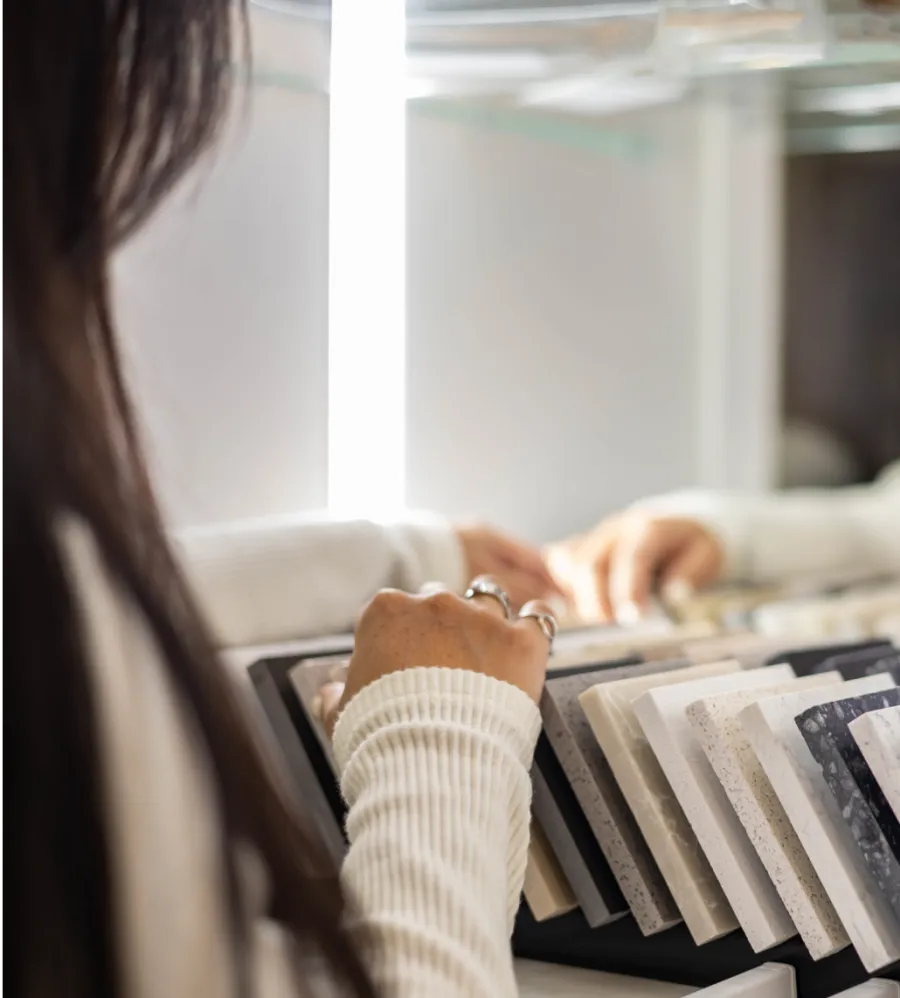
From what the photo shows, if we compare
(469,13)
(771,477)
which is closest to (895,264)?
(771,477)

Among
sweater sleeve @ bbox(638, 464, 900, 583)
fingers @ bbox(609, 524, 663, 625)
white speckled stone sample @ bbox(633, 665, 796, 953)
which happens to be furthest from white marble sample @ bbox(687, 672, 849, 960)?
sweater sleeve @ bbox(638, 464, 900, 583)

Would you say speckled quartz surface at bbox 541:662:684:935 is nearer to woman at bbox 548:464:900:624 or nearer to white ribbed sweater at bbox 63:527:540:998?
white ribbed sweater at bbox 63:527:540:998

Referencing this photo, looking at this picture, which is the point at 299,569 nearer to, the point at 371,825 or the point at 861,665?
the point at 861,665

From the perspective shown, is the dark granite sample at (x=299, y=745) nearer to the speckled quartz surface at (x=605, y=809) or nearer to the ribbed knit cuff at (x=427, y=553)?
the speckled quartz surface at (x=605, y=809)

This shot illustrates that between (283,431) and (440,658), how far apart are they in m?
0.69

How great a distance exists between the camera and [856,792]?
521mm

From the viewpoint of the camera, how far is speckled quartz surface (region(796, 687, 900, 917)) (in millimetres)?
516

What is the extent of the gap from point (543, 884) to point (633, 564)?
0.65 metres

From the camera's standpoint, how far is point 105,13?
0.31m

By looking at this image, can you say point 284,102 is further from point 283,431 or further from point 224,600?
point 224,600

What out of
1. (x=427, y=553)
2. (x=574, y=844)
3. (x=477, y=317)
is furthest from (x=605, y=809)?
(x=477, y=317)

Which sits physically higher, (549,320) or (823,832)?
(549,320)

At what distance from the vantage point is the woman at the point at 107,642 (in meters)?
0.28

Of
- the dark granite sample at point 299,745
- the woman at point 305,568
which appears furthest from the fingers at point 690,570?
the dark granite sample at point 299,745
